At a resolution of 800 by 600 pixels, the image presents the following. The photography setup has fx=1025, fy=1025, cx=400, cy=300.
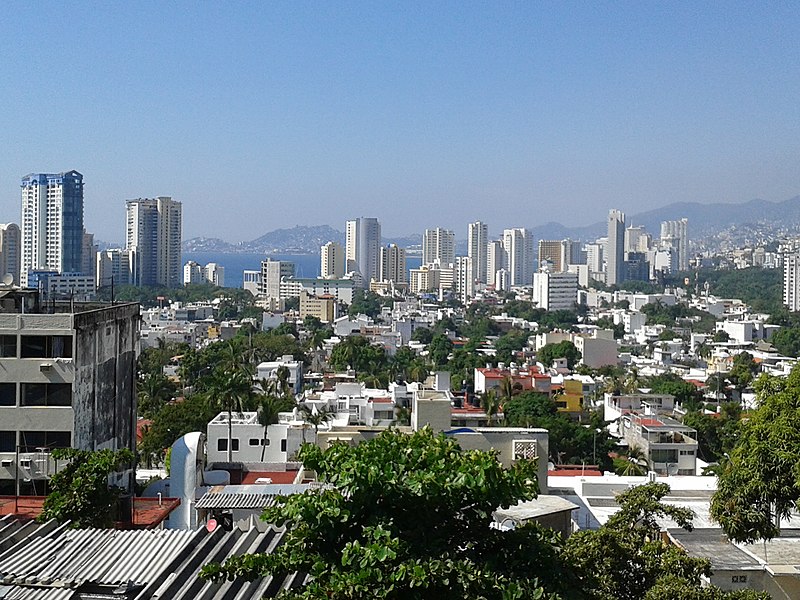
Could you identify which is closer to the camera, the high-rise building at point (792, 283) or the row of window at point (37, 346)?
the row of window at point (37, 346)

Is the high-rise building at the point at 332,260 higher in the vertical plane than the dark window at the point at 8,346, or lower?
higher

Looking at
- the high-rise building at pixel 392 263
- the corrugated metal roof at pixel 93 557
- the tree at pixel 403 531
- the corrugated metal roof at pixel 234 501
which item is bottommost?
the corrugated metal roof at pixel 234 501

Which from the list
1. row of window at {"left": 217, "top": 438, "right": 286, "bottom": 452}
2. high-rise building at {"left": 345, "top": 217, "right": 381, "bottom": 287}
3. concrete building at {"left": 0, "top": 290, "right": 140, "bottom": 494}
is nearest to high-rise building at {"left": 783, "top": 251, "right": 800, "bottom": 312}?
high-rise building at {"left": 345, "top": 217, "right": 381, "bottom": 287}

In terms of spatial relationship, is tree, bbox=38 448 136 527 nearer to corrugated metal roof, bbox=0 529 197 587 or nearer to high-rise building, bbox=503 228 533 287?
corrugated metal roof, bbox=0 529 197 587

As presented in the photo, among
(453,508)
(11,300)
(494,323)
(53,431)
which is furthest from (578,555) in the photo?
(494,323)

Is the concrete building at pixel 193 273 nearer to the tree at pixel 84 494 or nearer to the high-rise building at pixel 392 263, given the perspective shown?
the high-rise building at pixel 392 263

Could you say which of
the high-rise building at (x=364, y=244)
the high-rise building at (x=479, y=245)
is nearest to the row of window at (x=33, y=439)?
the high-rise building at (x=479, y=245)
